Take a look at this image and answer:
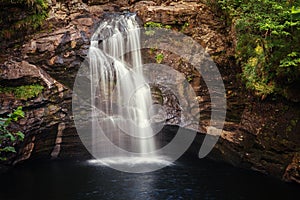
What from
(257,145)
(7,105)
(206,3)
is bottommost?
(257,145)

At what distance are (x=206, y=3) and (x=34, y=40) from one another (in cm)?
653

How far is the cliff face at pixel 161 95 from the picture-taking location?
27.1 feet

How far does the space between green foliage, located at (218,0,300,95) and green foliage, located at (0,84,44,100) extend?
6612mm

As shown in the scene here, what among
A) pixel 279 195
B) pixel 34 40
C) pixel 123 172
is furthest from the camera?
pixel 34 40

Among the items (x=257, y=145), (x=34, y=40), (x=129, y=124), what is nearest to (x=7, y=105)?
(x=34, y=40)

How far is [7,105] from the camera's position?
29.6ft

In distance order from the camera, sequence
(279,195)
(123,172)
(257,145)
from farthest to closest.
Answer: (123,172) → (257,145) → (279,195)

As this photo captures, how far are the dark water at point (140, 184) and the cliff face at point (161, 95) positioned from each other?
0.48 metres

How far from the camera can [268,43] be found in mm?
7965

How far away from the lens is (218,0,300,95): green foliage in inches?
292

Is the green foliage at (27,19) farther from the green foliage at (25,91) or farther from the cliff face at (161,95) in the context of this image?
the green foliage at (25,91)

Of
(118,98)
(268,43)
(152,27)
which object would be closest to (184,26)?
(152,27)

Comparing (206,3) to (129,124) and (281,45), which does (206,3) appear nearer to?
(281,45)

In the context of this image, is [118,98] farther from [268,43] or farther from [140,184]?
[268,43]
